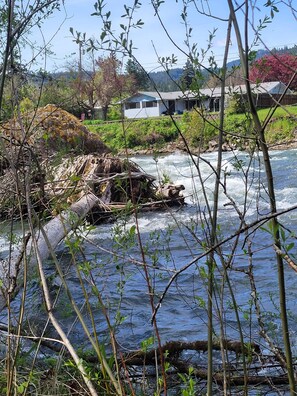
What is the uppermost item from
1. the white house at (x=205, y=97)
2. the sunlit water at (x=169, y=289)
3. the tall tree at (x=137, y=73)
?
the tall tree at (x=137, y=73)

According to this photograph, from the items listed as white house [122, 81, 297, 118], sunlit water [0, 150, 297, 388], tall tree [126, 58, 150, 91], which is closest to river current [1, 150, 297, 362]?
sunlit water [0, 150, 297, 388]

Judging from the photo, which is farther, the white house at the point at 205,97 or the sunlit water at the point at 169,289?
the sunlit water at the point at 169,289

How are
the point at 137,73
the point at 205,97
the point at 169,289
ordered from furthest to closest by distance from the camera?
the point at 169,289
the point at 137,73
the point at 205,97

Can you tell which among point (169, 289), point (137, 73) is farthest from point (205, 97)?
point (169, 289)

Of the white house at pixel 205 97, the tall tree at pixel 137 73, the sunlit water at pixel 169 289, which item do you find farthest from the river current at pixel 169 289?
the tall tree at pixel 137 73

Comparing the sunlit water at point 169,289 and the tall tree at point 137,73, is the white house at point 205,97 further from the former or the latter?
the sunlit water at point 169,289

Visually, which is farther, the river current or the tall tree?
the river current

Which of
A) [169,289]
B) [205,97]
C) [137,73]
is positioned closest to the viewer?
[205,97]

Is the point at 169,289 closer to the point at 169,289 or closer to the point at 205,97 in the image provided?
the point at 169,289

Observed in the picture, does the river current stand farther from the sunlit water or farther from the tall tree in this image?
the tall tree

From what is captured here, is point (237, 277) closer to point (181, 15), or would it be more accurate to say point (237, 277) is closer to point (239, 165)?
point (239, 165)

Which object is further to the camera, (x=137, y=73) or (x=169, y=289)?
(x=169, y=289)

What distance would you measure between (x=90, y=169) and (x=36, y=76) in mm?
9298

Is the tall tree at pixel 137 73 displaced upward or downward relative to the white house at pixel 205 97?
upward
